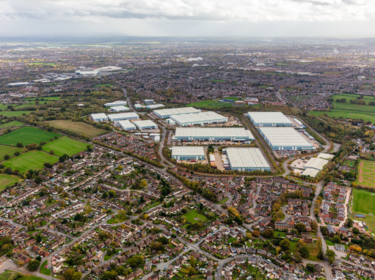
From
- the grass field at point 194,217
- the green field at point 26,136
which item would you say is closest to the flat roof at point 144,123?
the green field at point 26,136

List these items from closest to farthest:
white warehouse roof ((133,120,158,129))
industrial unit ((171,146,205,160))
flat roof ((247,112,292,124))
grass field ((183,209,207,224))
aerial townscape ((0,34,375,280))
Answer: aerial townscape ((0,34,375,280))
grass field ((183,209,207,224))
industrial unit ((171,146,205,160))
white warehouse roof ((133,120,158,129))
flat roof ((247,112,292,124))

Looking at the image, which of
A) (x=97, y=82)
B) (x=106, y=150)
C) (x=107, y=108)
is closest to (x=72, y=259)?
(x=106, y=150)

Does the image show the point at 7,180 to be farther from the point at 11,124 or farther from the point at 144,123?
the point at 144,123

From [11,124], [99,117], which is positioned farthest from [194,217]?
[11,124]

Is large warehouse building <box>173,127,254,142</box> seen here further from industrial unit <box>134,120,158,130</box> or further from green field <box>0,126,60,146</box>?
green field <box>0,126,60,146</box>

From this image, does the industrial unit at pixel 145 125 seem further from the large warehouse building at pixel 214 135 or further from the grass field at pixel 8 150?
the grass field at pixel 8 150

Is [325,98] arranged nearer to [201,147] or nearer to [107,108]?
[201,147]

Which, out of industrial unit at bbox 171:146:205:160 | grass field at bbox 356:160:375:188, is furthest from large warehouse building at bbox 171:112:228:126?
grass field at bbox 356:160:375:188
